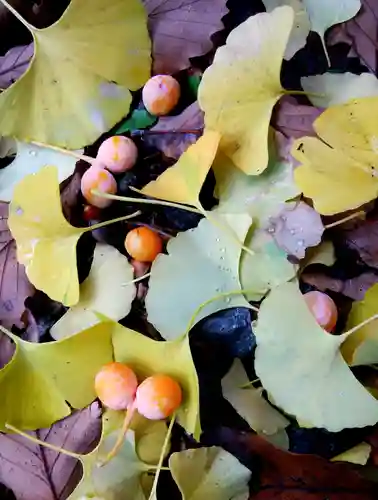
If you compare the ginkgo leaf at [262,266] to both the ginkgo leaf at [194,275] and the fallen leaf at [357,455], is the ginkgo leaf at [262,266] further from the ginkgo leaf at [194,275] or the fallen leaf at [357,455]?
the fallen leaf at [357,455]

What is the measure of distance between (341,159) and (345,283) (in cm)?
9

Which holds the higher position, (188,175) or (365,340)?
(188,175)

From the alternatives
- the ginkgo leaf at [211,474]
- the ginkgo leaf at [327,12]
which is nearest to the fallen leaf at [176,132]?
the ginkgo leaf at [327,12]

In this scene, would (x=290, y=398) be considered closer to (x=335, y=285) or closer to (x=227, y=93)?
(x=335, y=285)

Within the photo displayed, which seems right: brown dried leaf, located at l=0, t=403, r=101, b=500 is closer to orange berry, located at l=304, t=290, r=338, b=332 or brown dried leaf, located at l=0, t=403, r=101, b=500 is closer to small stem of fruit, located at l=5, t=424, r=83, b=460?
small stem of fruit, located at l=5, t=424, r=83, b=460

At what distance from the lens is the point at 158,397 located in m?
0.50

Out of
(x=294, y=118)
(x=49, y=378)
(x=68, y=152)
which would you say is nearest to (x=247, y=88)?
(x=294, y=118)

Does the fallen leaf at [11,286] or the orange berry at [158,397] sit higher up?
the fallen leaf at [11,286]

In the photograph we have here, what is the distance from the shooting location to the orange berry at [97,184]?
0.57 metres

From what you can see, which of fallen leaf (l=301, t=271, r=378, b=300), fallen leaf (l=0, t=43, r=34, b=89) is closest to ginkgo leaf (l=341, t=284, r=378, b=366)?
fallen leaf (l=301, t=271, r=378, b=300)

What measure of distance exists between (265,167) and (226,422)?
0.61 ft

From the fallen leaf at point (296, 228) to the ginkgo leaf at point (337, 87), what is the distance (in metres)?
0.09

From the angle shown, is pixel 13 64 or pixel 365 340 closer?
pixel 365 340

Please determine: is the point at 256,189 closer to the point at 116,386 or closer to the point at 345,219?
the point at 345,219
